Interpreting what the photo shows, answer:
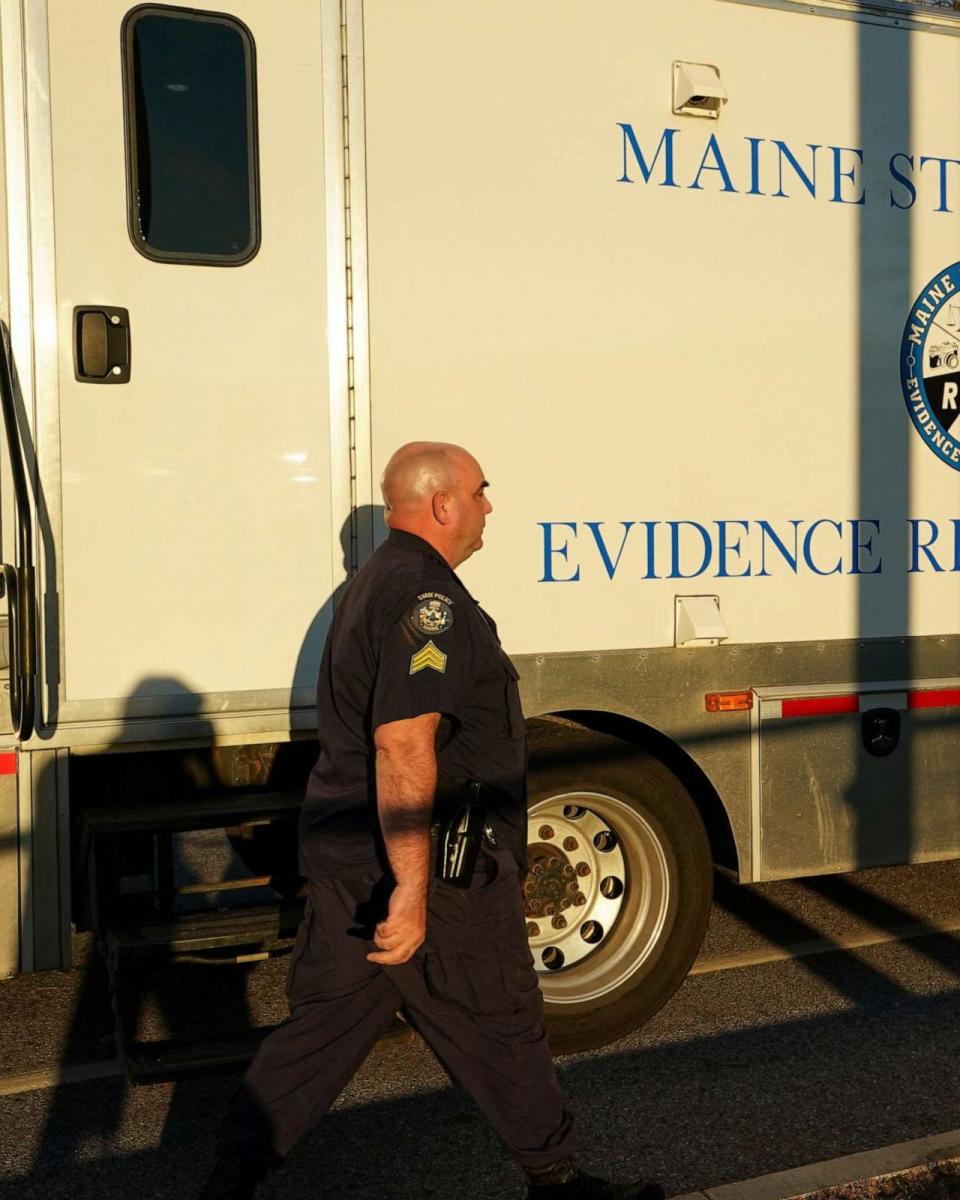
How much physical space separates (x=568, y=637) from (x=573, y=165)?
1465 millimetres

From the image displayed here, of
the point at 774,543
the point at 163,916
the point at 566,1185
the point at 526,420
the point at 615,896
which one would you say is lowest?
the point at 566,1185

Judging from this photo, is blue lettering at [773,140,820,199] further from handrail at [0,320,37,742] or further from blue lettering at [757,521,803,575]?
handrail at [0,320,37,742]

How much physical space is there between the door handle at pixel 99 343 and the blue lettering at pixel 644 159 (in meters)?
1.64

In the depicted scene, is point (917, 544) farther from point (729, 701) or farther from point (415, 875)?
point (415, 875)

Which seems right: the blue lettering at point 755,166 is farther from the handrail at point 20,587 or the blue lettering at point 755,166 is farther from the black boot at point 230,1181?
the black boot at point 230,1181

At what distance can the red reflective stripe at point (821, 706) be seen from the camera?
4840mm

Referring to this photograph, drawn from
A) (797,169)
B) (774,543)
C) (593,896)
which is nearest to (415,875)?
(593,896)

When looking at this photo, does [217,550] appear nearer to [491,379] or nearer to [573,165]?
[491,379]

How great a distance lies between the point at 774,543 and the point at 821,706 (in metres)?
0.57

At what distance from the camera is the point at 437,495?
3.33m

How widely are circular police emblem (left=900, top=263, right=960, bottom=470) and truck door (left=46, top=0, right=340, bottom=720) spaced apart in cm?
207

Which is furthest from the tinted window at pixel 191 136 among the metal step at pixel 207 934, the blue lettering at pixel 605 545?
the metal step at pixel 207 934

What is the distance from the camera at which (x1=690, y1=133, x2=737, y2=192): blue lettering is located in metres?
4.72

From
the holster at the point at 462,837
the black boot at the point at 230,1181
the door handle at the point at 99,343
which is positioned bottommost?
the black boot at the point at 230,1181
